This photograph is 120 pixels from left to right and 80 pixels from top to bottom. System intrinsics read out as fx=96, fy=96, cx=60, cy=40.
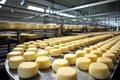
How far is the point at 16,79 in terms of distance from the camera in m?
0.55

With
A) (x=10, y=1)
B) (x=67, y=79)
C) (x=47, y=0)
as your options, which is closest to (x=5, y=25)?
(x=67, y=79)

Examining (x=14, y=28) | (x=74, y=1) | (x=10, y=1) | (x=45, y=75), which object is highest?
(x=74, y=1)

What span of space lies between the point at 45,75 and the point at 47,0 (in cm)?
631

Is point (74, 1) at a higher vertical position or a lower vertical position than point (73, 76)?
higher

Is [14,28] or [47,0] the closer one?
[14,28]

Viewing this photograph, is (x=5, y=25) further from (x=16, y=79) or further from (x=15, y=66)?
(x=16, y=79)

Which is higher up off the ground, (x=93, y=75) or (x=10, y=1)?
(x=10, y=1)

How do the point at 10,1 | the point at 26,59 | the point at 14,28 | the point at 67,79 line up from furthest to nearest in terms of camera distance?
the point at 10,1 < the point at 14,28 < the point at 26,59 < the point at 67,79

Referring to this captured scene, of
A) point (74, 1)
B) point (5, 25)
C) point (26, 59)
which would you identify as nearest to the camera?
point (26, 59)

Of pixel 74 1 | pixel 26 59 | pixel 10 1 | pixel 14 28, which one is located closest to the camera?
pixel 26 59

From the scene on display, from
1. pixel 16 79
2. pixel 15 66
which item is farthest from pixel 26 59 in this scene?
pixel 16 79

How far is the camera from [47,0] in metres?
6.23

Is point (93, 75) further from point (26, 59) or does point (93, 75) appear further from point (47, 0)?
point (47, 0)

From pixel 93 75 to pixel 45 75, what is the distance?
30 cm
